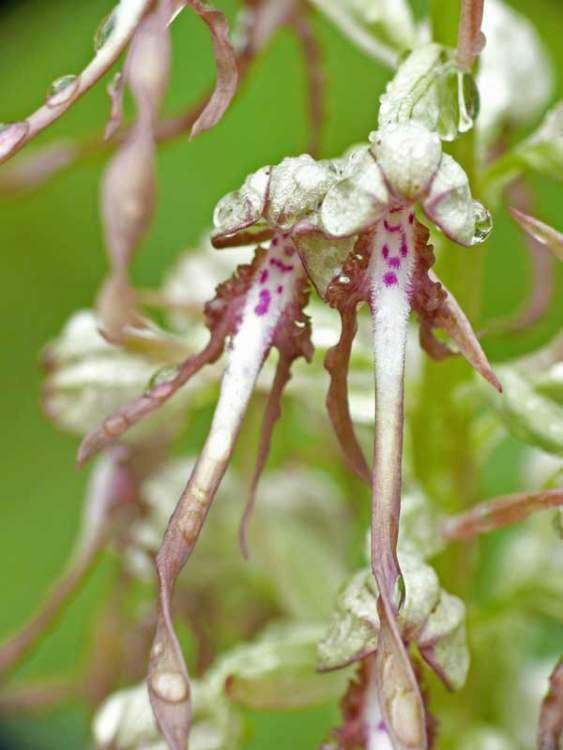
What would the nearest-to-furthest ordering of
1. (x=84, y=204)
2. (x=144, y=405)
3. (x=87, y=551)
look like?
(x=144, y=405) < (x=87, y=551) < (x=84, y=204)

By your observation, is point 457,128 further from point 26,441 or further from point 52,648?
point 26,441

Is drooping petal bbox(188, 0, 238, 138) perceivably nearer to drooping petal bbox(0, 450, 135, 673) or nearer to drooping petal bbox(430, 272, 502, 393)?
drooping petal bbox(430, 272, 502, 393)

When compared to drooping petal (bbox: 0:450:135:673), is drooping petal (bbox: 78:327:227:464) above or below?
above

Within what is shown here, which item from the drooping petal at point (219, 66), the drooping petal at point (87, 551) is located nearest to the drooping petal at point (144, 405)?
the drooping petal at point (219, 66)

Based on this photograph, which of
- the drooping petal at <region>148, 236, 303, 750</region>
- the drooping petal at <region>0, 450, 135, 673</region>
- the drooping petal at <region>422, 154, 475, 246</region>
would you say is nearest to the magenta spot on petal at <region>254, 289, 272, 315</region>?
the drooping petal at <region>148, 236, 303, 750</region>

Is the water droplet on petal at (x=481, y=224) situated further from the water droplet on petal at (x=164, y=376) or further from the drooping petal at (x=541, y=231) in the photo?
the water droplet on petal at (x=164, y=376)

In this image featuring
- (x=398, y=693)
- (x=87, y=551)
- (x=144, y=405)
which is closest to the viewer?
(x=398, y=693)

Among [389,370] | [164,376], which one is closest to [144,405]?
[164,376]

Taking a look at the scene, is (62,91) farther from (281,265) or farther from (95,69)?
(281,265)
